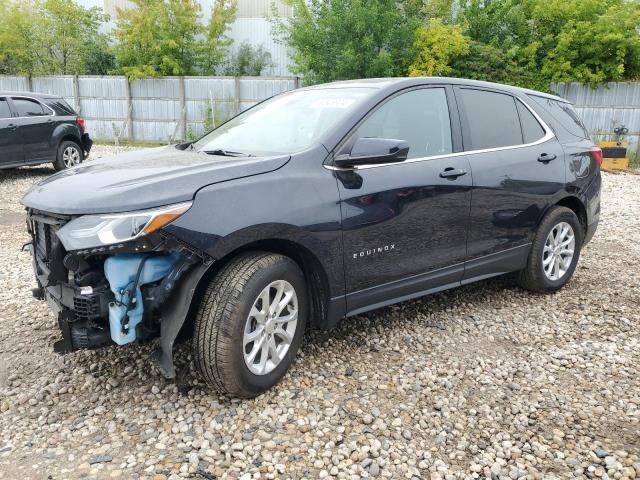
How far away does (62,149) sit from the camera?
1106cm

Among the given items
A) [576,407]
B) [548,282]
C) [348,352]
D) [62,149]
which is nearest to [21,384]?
[348,352]

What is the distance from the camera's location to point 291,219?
116 inches

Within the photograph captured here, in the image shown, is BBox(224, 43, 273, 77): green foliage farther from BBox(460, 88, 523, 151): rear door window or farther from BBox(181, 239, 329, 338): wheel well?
BBox(181, 239, 329, 338): wheel well

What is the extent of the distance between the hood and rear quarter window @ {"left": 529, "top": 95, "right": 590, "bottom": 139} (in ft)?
9.08

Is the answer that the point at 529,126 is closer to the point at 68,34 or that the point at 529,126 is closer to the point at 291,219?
the point at 291,219

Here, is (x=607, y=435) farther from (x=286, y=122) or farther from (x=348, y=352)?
(x=286, y=122)

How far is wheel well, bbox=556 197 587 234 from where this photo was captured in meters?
4.77

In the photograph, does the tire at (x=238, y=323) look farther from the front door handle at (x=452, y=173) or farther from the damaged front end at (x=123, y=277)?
the front door handle at (x=452, y=173)

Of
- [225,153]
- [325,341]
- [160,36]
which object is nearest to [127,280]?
[225,153]

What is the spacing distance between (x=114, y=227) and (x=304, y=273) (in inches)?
44.1

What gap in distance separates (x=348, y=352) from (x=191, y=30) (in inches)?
927

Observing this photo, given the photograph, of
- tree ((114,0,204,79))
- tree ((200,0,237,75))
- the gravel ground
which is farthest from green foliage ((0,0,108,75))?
the gravel ground

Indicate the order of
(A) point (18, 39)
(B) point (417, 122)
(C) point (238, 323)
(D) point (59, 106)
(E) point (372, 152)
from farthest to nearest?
(A) point (18, 39), (D) point (59, 106), (B) point (417, 122), (E) point (372, 152), (C) point (238, 323)

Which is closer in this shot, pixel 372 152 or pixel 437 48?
pixel 372 152
